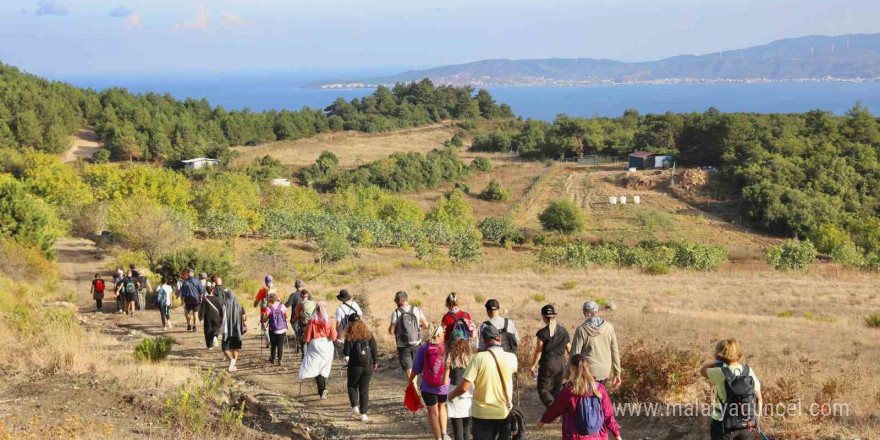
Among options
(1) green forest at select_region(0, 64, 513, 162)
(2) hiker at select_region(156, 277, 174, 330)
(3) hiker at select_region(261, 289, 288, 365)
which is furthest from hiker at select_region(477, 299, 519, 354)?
(1) green forest at select_region(0, 64, 513, 162)

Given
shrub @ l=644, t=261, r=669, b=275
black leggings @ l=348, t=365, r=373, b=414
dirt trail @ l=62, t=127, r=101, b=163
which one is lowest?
shrub @ l=644, t=261, r=669, b=275

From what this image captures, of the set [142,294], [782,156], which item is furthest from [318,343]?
[782,156]

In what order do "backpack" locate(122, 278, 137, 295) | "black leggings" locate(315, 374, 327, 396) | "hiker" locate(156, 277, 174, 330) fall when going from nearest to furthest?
"black leggings" locate(315, 374, 327, 396) → "hiker" locate(156, 277, 174, 330) → "backpack" locate(122, 278, 137, 295)

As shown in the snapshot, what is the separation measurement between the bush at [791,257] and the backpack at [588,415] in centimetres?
3041

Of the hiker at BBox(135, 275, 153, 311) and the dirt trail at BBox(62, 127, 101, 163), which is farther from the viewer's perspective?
the dirt trail at BBox(62, 127, 101, 163)

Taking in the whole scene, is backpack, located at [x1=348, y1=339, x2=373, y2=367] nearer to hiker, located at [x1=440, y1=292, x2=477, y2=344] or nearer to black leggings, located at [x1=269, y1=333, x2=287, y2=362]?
hiker, located at [x1=440, y1=292, x2=477, y2=344]

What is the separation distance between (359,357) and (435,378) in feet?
4.96

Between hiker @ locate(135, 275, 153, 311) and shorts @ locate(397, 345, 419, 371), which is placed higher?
shorts @ locate(397, 345, 419, 371)

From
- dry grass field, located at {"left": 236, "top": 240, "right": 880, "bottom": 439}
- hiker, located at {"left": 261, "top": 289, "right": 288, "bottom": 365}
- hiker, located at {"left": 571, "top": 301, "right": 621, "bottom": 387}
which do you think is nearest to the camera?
hiker, located at {"left": 571, "top": 301, "right": 621, "bottom": 387}

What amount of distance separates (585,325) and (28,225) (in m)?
25.0

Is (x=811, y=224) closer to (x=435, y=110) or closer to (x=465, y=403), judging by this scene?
(x=465, y=403)

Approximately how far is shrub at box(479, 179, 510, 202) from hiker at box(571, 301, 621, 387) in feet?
188

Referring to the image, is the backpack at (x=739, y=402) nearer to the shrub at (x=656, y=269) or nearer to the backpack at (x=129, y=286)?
the backpack at (x=129, y=286)

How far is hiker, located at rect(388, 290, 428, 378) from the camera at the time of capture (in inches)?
342
